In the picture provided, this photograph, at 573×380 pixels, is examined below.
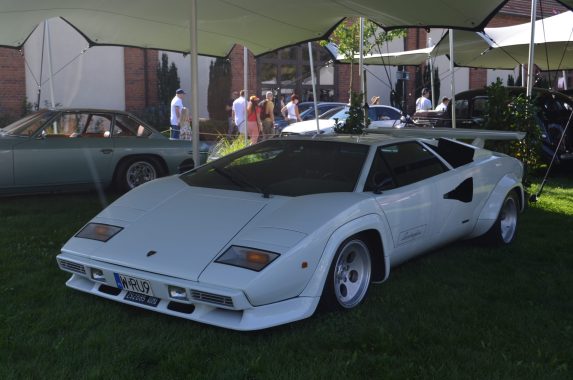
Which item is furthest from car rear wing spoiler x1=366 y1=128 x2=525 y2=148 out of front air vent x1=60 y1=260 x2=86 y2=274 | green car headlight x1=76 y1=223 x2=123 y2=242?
front air vent x1=60 y1=260 x2=86 y2=274

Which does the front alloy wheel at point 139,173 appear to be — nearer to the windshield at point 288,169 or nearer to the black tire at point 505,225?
the windshield at point 288,169

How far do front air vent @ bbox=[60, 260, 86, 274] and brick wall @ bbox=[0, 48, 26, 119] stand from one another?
16865 mm

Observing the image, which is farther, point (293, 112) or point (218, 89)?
point (218, 89)

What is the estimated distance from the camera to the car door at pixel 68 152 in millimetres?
7851

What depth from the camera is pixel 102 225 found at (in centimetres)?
426

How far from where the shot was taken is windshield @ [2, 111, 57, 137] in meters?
8.05

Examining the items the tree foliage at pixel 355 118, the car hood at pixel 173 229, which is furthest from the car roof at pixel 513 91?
the car hood at pixel 173 229

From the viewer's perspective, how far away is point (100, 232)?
165 inches

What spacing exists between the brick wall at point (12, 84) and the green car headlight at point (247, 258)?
17832 millimetres

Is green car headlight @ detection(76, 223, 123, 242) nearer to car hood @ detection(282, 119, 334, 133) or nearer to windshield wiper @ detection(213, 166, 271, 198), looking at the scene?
windshield wiper @ detection(213, 166, 271, 198)

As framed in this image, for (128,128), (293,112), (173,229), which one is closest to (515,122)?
(128,128)

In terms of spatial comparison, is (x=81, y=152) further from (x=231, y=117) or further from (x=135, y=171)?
(x=231, y=117)

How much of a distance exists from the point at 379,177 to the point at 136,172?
5.47m

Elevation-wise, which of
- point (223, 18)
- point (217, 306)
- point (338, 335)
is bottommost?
point (338, 335)
